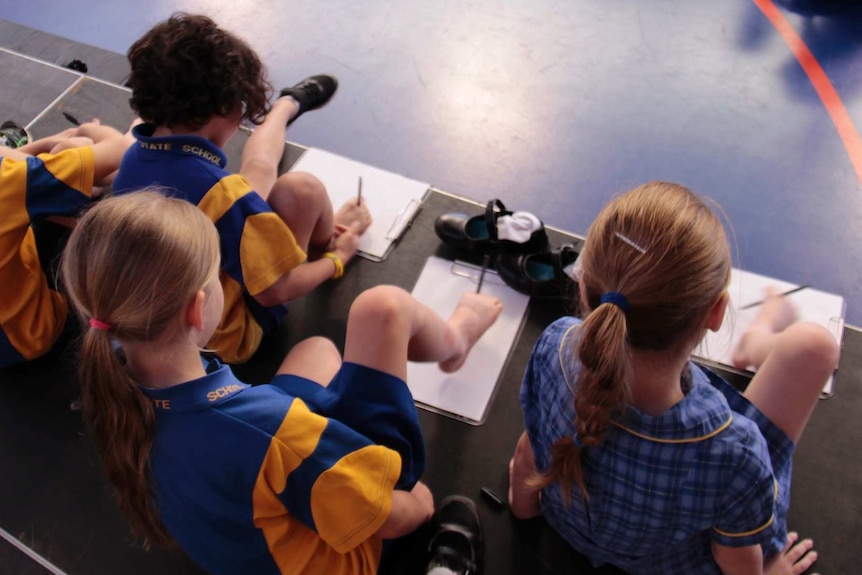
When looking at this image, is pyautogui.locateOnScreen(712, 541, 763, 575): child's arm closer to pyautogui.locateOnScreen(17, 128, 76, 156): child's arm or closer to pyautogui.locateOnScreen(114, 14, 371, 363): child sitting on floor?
pyautogui.locateOnScreen(114, 14, 371, 363): child sitting on floor

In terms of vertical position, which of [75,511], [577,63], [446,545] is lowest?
[75,511]

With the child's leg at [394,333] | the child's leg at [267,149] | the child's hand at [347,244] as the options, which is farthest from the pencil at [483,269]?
the child's leg at [267,149]

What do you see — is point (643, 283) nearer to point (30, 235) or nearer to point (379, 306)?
point (379, 306)

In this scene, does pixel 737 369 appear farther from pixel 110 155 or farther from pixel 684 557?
pixel 110 155

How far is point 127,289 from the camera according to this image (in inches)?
33.6

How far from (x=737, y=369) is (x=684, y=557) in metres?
0.53

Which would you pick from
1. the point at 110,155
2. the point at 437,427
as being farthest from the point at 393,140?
the point at 437,427

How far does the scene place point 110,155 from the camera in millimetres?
1557

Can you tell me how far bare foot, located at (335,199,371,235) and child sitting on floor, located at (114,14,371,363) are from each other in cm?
22

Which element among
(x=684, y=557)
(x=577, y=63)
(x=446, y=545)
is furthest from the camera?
(x=577, y=63)

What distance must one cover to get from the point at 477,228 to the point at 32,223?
3.32ft

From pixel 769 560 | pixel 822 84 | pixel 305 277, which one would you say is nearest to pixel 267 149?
pixel 305 277

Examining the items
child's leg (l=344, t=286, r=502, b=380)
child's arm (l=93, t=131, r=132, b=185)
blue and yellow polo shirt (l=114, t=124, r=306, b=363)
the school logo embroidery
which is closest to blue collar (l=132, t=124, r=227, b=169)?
blue and yellow polo shirt (l=114, t=124, r=306, b=363)

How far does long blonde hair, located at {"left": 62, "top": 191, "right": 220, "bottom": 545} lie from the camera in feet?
2.80
